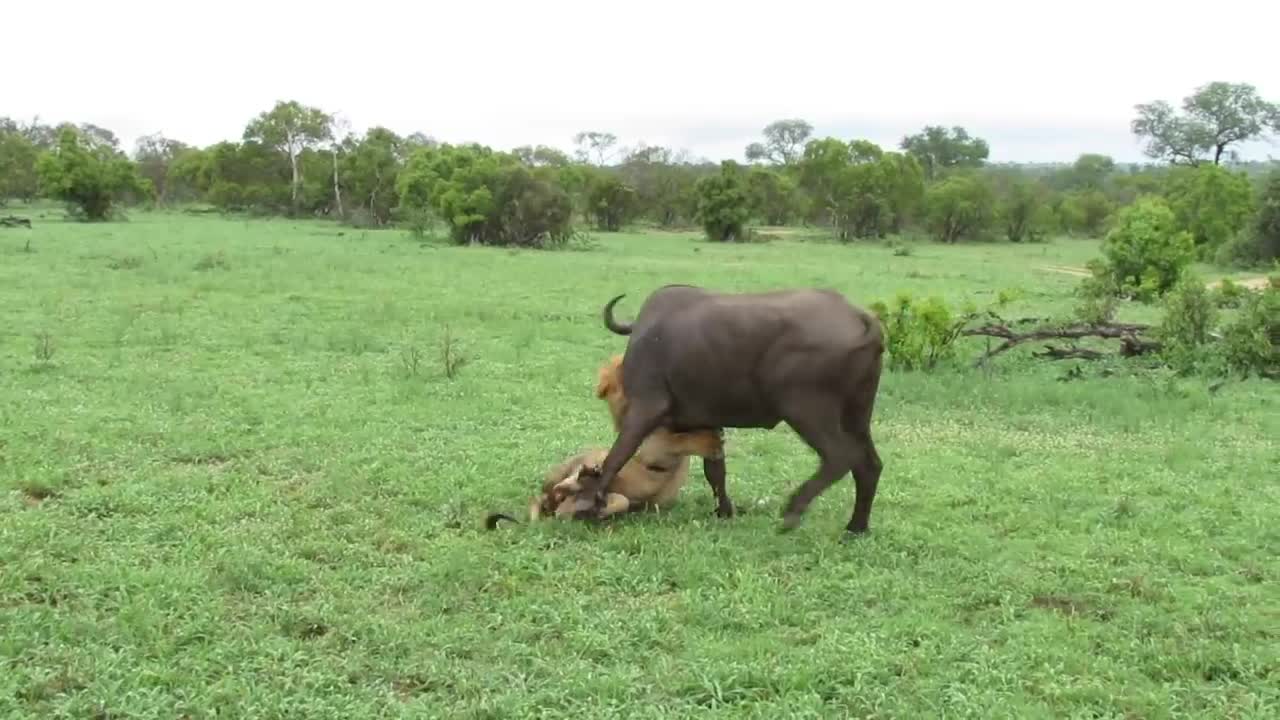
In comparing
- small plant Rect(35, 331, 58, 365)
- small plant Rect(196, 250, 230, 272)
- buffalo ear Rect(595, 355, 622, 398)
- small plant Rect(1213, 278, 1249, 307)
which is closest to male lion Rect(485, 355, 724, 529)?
buffalo ear Rect(595, 355, 622, 398)

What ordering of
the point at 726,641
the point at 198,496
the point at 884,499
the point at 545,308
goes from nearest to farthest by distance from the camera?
the point at 726,641, the point at 198,496, the point at 884,499, the point at 545,308

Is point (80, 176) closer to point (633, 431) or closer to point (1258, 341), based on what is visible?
point (1258, 341)

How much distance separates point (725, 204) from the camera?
4181cm

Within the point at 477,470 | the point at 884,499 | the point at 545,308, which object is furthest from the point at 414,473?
the point at 545,308

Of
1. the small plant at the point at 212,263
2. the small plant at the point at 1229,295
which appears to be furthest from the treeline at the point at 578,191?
the small plant at the point at 1229,295

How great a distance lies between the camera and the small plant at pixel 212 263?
2181 centimetres

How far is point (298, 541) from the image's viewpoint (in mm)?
6203

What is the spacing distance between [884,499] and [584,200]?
41.4 metres

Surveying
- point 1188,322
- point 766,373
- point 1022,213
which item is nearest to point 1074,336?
point 1188,322

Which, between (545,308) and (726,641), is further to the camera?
(545,308)

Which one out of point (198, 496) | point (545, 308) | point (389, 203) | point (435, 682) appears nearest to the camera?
point (435, 682)

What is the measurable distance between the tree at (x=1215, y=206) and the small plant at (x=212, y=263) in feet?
94.3

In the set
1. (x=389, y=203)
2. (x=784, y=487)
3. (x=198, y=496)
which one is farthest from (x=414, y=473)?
(x=389, y=203)

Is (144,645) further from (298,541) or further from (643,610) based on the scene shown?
(643,610)
